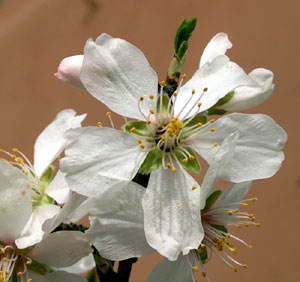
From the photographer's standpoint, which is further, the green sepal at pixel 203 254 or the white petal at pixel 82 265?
the white petal at pixel 82 265

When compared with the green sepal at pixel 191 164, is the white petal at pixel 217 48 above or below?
above

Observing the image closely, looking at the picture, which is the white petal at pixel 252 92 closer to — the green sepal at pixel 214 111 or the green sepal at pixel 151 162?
the green sepal at pixel 214 111

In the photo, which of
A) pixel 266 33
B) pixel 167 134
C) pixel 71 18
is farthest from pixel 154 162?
pixel 71 18

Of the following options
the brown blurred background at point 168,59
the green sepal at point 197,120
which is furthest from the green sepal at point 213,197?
the brown blurred background at point 168,59

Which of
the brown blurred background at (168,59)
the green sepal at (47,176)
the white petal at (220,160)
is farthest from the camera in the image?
the brown blurred background at (168,59)

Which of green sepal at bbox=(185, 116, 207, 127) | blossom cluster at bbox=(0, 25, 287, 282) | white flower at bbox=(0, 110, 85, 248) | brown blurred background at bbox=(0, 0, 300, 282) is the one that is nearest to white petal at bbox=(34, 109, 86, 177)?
white flower at bbox=(0, 110, 85, 248)

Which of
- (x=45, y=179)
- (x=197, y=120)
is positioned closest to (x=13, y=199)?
(x=45, y=179)

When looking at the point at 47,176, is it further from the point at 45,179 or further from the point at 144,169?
the point at 144,169
